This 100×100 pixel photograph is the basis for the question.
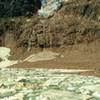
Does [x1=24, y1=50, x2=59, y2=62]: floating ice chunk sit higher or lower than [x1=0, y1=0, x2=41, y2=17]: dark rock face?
Answer: lower

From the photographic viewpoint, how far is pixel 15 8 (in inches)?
4050

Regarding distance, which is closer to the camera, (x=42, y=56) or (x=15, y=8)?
(x=42, y=56)

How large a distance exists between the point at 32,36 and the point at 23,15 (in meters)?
13.2

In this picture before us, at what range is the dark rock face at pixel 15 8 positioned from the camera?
336ft

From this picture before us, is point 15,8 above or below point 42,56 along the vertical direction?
above

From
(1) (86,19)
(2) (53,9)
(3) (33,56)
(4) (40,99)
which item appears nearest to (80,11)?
(1) (86,19)

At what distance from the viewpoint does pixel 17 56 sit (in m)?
88.6

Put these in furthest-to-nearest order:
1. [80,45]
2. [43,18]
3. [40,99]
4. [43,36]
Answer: [43,18] < [43,36] < [80,45] < [40,99]

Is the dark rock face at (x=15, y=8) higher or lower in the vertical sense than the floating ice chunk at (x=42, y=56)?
higher

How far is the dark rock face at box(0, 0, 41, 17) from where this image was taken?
10227cm

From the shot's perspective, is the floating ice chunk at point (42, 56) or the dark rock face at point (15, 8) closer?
the floating ice chunk at point (42, 56)

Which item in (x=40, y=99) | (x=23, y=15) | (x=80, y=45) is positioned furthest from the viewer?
(x=23, y=15)

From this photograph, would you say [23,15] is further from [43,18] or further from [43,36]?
[43,36]

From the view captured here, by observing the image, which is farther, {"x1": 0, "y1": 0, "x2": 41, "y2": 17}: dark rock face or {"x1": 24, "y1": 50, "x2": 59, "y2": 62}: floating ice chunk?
{"x1": 0, "y1": 0, "x2": 41, "y2": 17}: dark rock face
